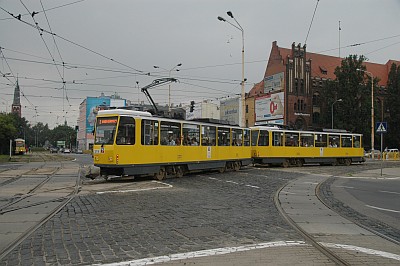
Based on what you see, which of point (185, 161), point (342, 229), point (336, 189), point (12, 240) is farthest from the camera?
point (185, 161)

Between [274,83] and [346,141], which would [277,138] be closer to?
[346,141]

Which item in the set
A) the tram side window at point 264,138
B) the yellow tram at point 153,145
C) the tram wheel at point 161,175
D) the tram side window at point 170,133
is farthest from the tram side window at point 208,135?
the tram side window at point 264,138

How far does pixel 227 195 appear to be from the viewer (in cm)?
1273

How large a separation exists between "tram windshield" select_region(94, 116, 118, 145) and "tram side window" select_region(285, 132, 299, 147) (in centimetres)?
1687

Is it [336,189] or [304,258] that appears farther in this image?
[336,189]

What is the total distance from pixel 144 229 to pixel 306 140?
25484 mm

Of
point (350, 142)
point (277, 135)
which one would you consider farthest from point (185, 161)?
point (350, 142)

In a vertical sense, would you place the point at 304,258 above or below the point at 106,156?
below

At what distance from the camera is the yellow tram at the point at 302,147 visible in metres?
28.7

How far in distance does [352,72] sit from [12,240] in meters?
66.0

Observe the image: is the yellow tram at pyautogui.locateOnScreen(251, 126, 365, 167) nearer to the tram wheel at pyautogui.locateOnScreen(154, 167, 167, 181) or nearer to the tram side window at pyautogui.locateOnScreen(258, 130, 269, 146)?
the tram side window at pyautogui.locateOnScreen(258, 130, 269, 146)

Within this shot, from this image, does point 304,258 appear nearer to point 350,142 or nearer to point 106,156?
point 106,156

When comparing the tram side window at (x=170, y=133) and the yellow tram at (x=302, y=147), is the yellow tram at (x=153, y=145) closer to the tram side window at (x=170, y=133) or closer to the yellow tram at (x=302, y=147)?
the tram side window at (x=170, y=133)

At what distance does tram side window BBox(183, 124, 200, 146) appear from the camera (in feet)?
65.1
